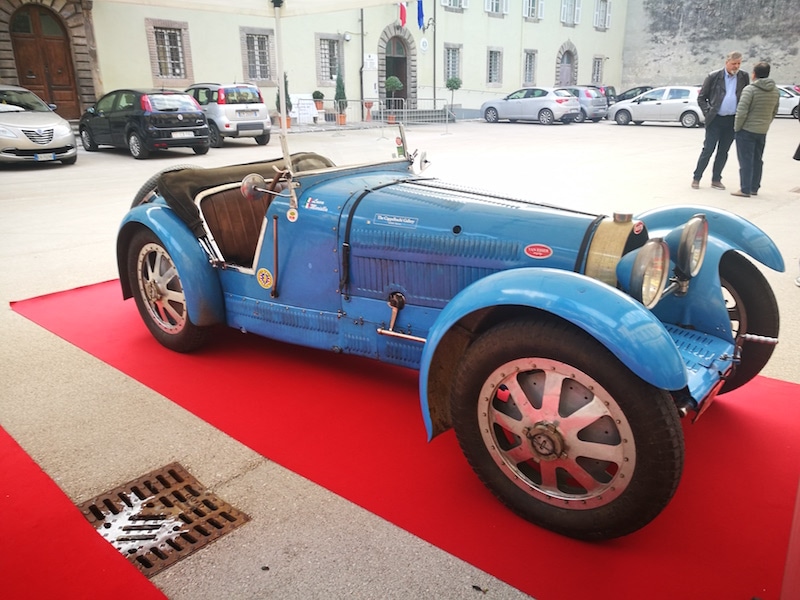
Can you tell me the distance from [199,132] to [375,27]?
15.0m

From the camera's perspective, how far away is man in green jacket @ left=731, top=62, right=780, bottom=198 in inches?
292

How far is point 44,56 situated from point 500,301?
66.6 feet

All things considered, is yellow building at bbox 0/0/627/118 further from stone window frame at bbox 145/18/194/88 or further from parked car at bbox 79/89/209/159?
parked car at bbox 79/89/209/159

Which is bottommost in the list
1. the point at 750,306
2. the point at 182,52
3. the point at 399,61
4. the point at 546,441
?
the point at 546,441

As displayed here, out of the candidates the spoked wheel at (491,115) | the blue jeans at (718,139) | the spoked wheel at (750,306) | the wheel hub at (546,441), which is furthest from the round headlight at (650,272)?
the spoked wheel at (491,115)

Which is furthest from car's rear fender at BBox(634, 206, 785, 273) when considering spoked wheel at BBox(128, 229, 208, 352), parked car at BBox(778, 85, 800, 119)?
parked car at BBox(778, 85, 800, 119)

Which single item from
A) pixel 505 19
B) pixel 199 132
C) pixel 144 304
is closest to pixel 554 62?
pixel 505 19

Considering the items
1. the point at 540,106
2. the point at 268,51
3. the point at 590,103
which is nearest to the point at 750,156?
the point at 540,106

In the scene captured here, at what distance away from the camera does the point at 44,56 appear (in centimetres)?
1777

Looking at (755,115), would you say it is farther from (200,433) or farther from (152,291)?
(200,433)

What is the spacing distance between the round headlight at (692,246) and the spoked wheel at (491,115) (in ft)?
76.2

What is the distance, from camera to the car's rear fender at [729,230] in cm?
277

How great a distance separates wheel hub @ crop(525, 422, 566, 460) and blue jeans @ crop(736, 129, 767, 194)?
7.33 metres

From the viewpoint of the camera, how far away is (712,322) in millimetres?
2547
